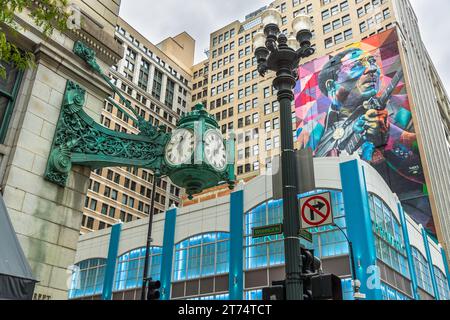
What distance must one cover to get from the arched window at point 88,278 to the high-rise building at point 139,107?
84.2 feet

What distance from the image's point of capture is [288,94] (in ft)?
29.9

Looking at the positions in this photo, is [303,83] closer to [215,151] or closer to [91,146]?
[215,151]

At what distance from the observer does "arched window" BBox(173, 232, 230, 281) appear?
3709 cm

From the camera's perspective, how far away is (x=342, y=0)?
8150 cm

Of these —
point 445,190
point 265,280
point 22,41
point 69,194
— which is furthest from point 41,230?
point 445,190

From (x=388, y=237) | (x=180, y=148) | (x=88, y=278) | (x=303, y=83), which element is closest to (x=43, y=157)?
(x=180, y=148)

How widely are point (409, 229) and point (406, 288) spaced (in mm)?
6583

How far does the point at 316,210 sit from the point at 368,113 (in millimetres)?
57135

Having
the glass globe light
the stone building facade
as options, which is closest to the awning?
the stone building facade

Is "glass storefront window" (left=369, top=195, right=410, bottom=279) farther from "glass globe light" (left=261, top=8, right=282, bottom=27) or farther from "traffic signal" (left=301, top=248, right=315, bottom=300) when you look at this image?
"traffic signal" (left=301, top=248, right=315, bottom=300)

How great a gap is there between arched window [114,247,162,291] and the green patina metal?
33.0 metres

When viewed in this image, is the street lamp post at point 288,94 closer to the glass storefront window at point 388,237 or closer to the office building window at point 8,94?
the office building window at point 8,94

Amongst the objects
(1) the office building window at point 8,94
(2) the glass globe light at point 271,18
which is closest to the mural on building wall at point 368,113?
(2) the glass globe light at point 271,18
